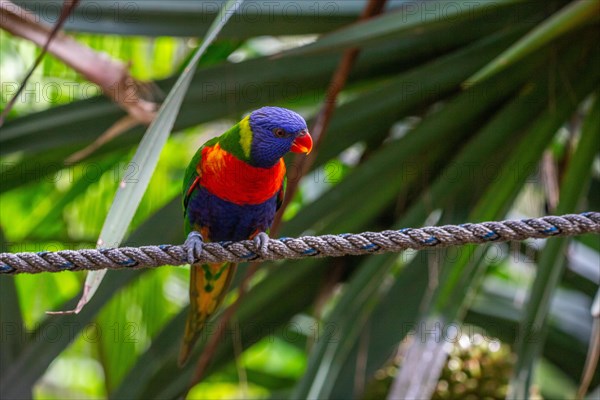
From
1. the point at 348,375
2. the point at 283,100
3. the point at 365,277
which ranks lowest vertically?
the point at 348,375

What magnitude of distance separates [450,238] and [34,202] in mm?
2277

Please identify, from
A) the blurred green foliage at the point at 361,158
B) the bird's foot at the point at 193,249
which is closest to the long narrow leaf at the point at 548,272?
the blurred green foliage at the point at 361,158

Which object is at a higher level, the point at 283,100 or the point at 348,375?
the point at 283,100

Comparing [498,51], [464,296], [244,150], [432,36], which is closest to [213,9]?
[244,150]

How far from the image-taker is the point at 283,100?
2.42m

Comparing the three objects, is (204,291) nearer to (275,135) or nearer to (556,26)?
(275,135)

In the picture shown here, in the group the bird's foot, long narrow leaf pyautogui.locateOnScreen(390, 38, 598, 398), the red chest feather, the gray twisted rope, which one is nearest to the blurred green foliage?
long narrow leaf pyautogui.locateOnScreen(390, 38, 598, 398)

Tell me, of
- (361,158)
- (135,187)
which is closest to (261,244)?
(135,187)

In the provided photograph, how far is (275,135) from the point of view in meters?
2.08

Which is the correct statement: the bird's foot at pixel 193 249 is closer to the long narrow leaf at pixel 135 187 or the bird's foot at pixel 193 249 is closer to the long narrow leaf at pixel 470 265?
the long narrow leaf at pixel 135 187

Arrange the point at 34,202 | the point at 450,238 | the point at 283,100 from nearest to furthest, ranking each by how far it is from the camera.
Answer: the point at 450,238
the point at 283,100
the point at 34,202

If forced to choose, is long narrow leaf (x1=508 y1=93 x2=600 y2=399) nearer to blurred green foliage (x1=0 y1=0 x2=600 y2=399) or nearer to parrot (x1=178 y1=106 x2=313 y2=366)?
blurred green foliage (x1=0 y1=0 x2=600 y2=399)

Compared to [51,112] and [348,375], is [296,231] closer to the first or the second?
[348,375]

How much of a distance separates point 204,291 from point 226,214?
271mm
